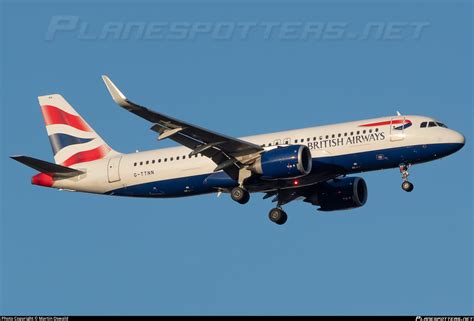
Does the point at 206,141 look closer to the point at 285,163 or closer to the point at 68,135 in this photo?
the point at 285,163

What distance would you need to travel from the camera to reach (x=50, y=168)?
6241cm

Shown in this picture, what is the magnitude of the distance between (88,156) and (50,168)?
319 cm

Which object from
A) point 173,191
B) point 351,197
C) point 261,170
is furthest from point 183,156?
point 351,197

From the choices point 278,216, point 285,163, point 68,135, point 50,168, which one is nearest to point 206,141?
point 285,163

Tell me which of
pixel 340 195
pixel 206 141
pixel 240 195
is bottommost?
pixel 240 195

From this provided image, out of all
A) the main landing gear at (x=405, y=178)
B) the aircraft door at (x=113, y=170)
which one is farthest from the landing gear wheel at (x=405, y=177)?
the aircraft door at (x=113, y=170)

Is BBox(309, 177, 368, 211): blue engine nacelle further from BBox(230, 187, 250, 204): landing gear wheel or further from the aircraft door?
the aircraft door

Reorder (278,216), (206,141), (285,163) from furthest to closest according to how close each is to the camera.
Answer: (278,216)
(206,141)
(285,163)

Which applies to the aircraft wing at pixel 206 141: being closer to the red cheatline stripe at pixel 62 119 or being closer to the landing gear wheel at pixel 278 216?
the landing gear wheel at pixel 278 216

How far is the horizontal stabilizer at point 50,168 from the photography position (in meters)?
59.7

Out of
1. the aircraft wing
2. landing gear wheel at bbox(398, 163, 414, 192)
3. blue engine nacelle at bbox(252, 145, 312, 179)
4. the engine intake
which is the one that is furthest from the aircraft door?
landing gear wheel at bbox(398, 163, 414, 192)

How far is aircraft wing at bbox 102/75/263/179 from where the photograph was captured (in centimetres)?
5334

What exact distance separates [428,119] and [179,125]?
13.0 m

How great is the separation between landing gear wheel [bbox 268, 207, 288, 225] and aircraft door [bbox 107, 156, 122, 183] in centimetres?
907
